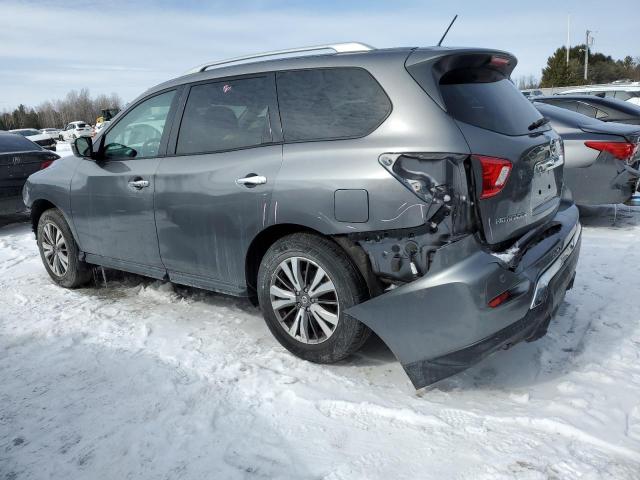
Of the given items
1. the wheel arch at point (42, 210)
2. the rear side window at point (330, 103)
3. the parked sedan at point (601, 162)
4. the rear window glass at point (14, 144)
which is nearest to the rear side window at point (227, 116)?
the rear side window at point (330, 103)

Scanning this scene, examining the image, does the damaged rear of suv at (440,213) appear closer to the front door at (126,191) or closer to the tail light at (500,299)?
the tail light at (500,299)

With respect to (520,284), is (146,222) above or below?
above

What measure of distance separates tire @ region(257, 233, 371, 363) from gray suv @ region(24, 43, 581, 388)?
1 cm

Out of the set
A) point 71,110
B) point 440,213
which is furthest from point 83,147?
point 71,110

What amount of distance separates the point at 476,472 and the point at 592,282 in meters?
2.85

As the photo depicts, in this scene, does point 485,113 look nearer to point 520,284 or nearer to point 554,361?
point 520,284

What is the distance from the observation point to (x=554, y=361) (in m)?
3.27

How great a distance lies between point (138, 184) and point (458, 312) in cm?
263

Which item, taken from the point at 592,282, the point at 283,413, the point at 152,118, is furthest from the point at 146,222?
the point at 592,282

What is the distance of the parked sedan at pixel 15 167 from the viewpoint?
305 inches

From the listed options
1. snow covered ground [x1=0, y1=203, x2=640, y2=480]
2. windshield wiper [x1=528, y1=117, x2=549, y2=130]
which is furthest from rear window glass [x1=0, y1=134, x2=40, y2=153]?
windshield wiper [x1=528, y1=117, x2=549, y2=130]

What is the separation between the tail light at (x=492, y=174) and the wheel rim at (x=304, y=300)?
1015 millimetres

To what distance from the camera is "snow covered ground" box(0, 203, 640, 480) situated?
2.44 m

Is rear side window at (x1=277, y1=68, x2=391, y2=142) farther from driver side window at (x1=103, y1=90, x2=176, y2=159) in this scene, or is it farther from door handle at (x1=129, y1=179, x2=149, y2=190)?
door handle at (x1=129, y1=179, x2=149, y2=190)
